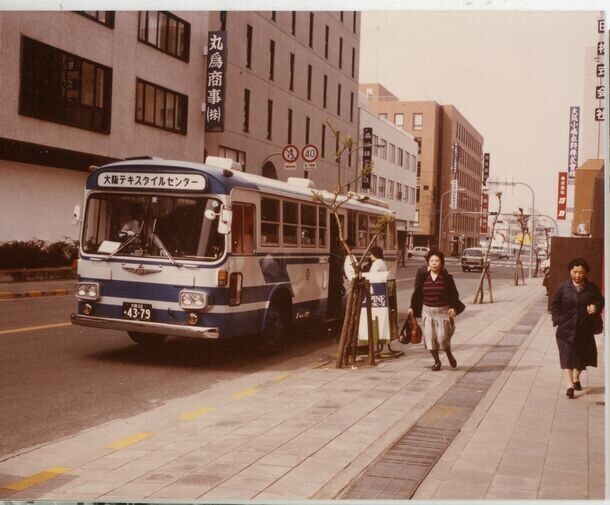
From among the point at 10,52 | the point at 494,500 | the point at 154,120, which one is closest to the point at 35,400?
the point at 494,500

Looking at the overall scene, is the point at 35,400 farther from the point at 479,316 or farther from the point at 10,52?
the point at 10,52

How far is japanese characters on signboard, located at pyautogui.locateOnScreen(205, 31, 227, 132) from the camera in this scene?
1127 inches

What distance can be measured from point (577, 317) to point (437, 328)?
7.32ft

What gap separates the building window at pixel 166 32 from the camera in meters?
27.0

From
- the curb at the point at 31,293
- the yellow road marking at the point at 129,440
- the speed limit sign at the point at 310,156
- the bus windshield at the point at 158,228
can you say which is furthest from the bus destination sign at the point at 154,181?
the speed limit sign at the point at 310,156

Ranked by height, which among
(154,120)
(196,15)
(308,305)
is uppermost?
(196,15)

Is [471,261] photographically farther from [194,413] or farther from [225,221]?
[194,413]

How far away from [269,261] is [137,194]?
2.27 m

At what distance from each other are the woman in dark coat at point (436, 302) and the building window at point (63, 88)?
15087 millimetres

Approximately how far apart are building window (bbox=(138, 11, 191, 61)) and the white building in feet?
58.0

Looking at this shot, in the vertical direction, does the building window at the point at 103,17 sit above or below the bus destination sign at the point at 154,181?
above

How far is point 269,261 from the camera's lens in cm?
1073

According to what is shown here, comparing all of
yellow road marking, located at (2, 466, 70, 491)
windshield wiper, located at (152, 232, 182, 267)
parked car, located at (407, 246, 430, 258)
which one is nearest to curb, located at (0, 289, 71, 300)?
windshield wiper, located at (152, 232, 182, 267)

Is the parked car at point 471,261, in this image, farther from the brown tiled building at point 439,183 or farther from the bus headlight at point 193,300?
the bus headlight at point 193,300
